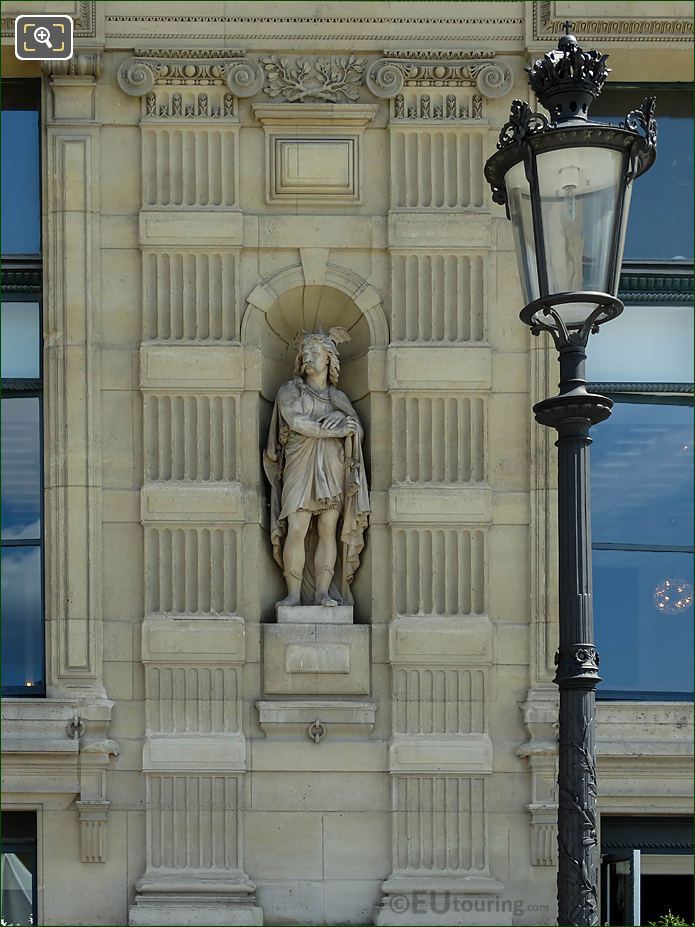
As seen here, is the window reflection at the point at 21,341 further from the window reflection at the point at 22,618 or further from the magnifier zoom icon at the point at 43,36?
the magnifier zoom icon at the point at 43,36

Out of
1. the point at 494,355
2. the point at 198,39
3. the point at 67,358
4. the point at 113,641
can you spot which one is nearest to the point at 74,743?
the point at 113,641

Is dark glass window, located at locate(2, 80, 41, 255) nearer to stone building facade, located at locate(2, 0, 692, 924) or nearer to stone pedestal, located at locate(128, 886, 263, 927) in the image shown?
stone building facade, located at locate(2, 0, 692, 924)

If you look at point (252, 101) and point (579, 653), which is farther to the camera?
point (252, 101)

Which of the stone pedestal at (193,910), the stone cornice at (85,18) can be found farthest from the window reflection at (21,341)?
the stone pedestal at (193,910)

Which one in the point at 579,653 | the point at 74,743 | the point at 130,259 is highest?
the point at 130,259

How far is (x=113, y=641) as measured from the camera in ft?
52.4

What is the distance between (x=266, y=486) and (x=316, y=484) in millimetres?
514

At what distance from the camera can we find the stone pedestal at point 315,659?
15.9 m

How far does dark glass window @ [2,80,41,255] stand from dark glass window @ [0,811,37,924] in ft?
16.4

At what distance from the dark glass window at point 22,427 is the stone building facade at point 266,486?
39 cm

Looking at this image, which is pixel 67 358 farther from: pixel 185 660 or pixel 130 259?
pixel 185 660

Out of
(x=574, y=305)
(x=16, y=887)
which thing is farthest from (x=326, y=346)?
(x=574, y=305)

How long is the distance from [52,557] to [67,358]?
172cm

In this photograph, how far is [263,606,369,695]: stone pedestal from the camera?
1595 cm
